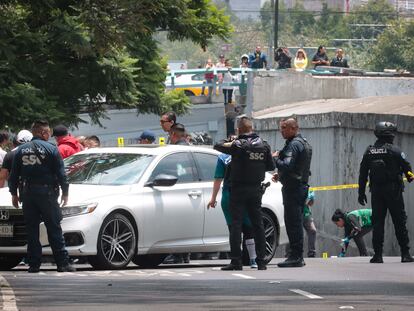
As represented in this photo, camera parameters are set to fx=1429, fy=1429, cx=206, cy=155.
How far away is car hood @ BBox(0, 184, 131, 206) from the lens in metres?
16.6

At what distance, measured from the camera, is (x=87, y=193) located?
16.8 metres

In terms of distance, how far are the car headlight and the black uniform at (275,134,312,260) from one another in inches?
90.1

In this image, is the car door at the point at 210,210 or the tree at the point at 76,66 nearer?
the car door at the point at 210,210

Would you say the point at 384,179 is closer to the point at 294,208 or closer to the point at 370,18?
the point at 294,208

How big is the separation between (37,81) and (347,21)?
97.5m

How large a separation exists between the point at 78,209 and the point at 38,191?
0.61 metres

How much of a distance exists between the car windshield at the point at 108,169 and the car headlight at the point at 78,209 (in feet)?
2.41

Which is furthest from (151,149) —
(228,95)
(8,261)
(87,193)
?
(228,95)

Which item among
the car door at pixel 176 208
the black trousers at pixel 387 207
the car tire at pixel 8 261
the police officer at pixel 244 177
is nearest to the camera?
the police officer at pixel 244 177

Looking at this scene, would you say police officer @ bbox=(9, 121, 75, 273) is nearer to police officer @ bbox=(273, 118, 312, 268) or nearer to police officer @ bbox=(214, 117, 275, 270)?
police officer @ bbox=(214, 117, 275, 270)

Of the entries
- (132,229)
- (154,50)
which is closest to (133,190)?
(132,229)

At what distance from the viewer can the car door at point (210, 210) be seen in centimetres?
1791

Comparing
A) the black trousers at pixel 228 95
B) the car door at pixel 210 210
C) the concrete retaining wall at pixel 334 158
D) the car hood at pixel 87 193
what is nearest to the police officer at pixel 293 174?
the car door at pixel 210 210

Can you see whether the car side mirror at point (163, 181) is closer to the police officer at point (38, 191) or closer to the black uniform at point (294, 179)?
the black uniform at point (294, 179)
